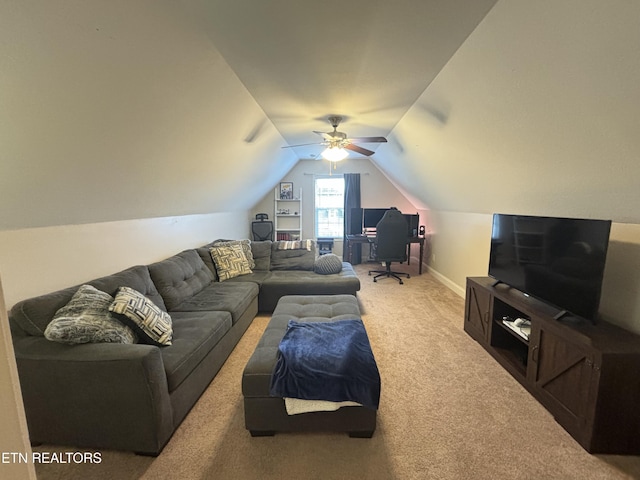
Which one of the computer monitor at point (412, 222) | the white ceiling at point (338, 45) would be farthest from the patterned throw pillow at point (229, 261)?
the computer monitor at point (412, 222)

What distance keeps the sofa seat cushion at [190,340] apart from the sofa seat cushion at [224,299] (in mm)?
119

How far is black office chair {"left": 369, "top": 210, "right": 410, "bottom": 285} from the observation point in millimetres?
4945

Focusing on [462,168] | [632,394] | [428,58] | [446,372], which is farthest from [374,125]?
[632,394]

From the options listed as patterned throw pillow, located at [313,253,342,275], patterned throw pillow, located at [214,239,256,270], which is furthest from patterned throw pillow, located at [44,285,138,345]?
patterned throw pillow, located at [313,253,342,275]

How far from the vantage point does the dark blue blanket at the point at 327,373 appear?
166cm

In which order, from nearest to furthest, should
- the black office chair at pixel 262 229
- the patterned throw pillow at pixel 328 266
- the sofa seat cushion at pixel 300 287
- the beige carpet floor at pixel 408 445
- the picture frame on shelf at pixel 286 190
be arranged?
the beige carpet floor at pixel 408 445, the sofa seat cushion at pixel 300 287, the patterned throw pillow at pixel 328 266, the black office chair at pixel 262 229, the picture frame on shelf at pixel 286 190

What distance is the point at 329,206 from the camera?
7.00m

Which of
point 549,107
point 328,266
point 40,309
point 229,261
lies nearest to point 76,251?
point 40,309

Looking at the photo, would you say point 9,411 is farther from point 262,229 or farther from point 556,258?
point 262,229

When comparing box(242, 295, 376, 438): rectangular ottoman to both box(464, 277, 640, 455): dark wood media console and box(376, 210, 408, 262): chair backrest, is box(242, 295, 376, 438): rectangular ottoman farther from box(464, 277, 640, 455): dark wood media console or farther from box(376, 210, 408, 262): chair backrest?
box(376, 210, 408, 262): chair backrest

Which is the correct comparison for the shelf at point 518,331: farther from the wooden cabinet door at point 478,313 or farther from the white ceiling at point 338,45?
the white ceiling at point 338,45

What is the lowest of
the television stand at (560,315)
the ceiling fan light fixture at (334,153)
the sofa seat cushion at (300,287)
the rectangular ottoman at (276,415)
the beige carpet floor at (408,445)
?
the beige carpet floor at (408,445)

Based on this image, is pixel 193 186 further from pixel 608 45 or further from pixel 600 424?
pixel 600 424

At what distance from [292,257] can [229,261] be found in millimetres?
903
